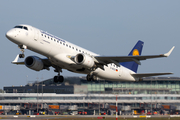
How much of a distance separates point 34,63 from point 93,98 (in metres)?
37.3

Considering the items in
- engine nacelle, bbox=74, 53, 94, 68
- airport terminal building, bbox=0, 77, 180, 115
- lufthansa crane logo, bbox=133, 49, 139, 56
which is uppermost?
lufthansa crane logo, bbox=133, 49, 139, 56

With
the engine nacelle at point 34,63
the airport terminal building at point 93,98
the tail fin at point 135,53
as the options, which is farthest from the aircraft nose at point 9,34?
the airport terminal building at point 93,98

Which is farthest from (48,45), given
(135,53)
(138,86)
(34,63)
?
(138,86)

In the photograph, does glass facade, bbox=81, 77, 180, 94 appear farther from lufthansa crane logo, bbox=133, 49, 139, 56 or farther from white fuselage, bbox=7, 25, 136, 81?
white fuselage, bbox=7, 25, 136, 81

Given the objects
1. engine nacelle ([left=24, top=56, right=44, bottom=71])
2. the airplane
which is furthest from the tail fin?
engine nacelle ([left=24, top=56, right=44, bottom=71])

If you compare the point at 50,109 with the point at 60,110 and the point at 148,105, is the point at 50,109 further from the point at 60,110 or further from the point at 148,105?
the point at 148,105

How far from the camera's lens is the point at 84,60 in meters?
36.2

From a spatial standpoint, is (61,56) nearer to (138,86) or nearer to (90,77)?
(90,77)

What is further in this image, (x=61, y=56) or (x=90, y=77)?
(x=90, y=77)

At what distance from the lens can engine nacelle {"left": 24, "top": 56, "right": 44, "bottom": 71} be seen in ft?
129

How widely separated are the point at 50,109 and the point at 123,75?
39549 mm

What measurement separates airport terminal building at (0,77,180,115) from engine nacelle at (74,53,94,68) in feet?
106

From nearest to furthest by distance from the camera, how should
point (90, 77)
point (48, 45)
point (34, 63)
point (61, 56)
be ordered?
point (48, 45)
point (61, 56)
point (34, 63)
point (90, 77)

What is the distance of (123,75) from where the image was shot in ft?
148
